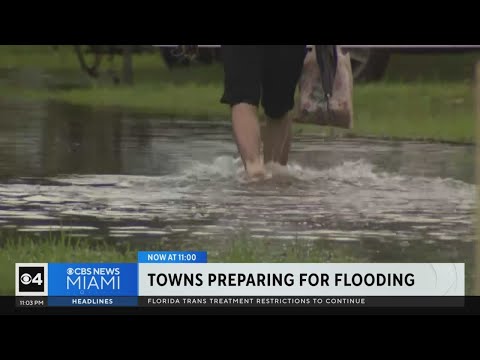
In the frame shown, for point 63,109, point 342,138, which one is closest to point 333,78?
point 342,138

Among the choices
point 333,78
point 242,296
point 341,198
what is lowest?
point 242,296

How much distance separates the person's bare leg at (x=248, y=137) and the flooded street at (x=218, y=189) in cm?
5

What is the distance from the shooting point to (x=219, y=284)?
884 centimetres

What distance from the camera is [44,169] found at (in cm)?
911

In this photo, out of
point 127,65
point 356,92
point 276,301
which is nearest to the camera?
point 276,301

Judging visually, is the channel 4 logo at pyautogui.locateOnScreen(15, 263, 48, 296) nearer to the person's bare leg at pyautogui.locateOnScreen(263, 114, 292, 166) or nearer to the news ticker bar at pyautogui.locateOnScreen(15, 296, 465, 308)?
the news ticker bar at pyautogui.locateOnScreen(15, 296, 465, 308)

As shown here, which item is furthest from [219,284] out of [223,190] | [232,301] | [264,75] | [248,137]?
[264,75]

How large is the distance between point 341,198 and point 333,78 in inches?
29.1

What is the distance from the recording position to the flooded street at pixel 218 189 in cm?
896

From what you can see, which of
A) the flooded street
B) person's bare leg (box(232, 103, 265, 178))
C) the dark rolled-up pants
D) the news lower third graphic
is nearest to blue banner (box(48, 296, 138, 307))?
the news lower third graphic

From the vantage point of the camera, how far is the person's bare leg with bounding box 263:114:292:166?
9078 mm

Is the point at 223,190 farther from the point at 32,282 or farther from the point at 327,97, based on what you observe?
the point at 32,282

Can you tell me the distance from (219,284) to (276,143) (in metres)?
0.94

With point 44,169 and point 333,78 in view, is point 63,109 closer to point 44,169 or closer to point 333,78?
point 44,169
